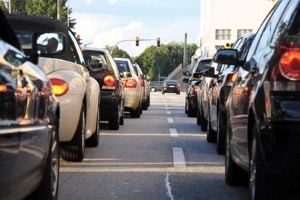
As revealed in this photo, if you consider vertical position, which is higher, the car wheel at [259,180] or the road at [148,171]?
the car wheel at [259,180]

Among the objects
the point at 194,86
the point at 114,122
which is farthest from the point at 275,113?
the point at 194,86

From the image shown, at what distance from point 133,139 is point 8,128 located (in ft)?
26.3

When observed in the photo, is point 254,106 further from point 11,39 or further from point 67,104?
point 67,104

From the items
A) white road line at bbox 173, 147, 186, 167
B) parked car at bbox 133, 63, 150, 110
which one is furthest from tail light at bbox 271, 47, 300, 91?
parked car at bbox 133, 63, 150, 110

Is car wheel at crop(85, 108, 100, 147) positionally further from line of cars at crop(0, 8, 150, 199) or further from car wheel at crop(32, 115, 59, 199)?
car wheel at crop(32, 115, 59, 199)

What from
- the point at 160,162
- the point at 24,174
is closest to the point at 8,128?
the point at 24,174

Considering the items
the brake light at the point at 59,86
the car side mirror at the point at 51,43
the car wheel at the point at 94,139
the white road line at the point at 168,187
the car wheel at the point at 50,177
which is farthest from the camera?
the car wheel at the point at 94,139

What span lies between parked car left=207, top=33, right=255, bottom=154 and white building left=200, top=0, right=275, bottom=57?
8246 cm

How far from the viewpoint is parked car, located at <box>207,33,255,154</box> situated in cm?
825

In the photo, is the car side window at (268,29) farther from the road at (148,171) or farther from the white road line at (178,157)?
the white road line at (178,157)

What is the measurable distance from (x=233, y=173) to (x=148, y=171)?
4.69 ft

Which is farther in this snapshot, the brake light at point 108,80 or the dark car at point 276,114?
the brake light at point 108,80

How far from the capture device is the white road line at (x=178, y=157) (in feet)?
27.7

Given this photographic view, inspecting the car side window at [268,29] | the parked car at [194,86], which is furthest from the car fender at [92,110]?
the parked car at [194,86]
